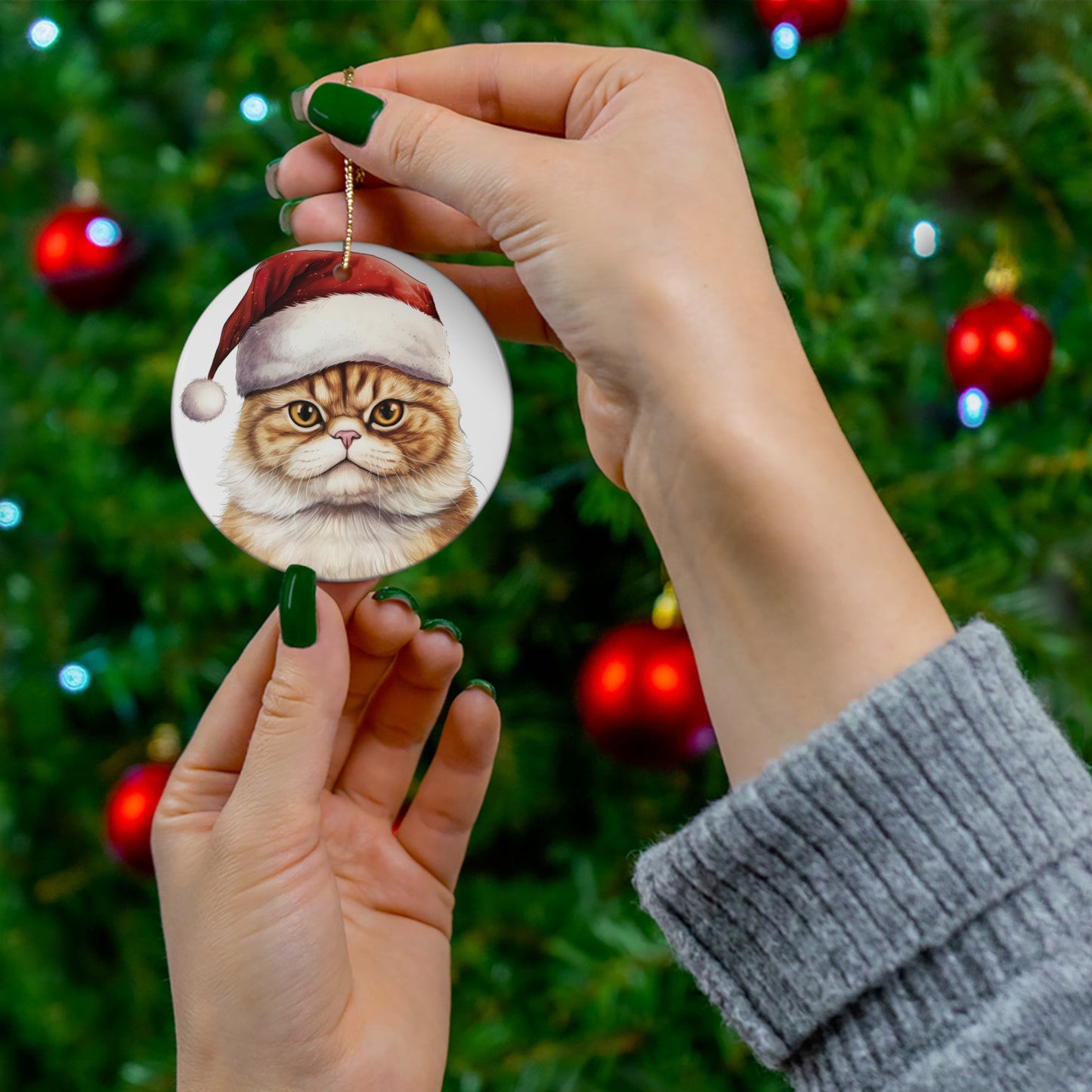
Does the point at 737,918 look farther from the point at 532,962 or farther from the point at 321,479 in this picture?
the point at 532,962

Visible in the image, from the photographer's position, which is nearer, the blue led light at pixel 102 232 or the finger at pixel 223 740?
the finger at pixel 223 740

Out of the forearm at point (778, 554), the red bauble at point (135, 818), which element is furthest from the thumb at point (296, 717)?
the red bauble at point (135, 818)

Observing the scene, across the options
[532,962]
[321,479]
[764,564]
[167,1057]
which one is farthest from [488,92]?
[167,1057]

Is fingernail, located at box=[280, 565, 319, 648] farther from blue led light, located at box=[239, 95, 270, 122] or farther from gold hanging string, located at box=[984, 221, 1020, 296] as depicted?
gold hanging string, located at box=[984, 221, 1020, 296]

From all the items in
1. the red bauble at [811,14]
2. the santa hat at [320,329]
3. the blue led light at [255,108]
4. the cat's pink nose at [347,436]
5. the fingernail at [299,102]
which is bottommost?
the cat's pink nose at [347,436]

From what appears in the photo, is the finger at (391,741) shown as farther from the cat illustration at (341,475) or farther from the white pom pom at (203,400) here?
the white pom pom at (203,400)

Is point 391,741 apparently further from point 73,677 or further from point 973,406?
point 973,406
